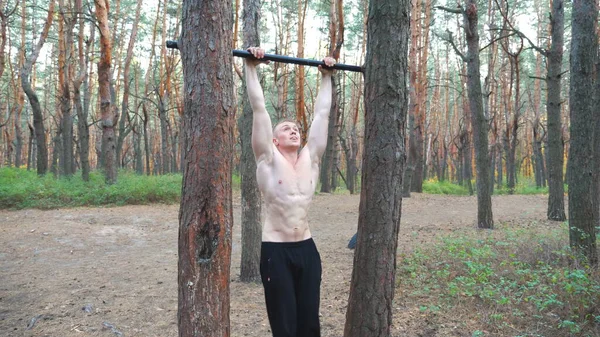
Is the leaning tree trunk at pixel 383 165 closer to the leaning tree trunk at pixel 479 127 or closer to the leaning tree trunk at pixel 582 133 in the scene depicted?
the leaning tree trunk at pixel 582 133

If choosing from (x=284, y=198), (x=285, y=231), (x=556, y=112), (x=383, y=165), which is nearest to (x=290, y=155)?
(x=284, y=198)

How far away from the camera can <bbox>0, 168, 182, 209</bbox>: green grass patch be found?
40.7ft

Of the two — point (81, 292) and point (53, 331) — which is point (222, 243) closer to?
point (53, 331)

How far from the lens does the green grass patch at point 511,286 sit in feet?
13.6

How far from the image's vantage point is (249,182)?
19.0ft

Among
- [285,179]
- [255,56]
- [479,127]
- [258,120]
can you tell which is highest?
[479,127]

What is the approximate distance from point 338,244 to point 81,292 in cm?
493

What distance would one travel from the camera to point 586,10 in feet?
19.2

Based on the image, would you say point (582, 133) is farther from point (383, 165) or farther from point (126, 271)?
point (126, 271)

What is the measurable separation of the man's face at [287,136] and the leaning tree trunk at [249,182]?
228cm

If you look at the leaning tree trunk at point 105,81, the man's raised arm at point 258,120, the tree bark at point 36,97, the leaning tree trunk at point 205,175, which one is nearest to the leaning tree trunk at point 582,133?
the man's raised arm at point 258,120

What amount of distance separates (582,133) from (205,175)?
5.81 meters

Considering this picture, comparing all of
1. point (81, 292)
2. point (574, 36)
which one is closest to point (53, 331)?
point (81, 292)

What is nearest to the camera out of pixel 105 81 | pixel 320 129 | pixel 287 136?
pixel 287 136
